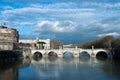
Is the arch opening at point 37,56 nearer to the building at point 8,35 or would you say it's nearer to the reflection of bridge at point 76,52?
the reflection of bridge at point 76,52

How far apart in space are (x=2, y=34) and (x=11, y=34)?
13.3 feet

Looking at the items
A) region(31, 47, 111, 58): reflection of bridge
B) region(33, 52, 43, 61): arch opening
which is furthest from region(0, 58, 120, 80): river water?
region(33, 52, 43, 61): arch opening

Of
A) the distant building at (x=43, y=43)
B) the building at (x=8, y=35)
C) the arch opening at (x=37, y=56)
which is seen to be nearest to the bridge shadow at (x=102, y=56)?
the arch opening at (x=37, y=56)

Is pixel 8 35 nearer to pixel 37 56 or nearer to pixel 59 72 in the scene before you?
pixel 37 56

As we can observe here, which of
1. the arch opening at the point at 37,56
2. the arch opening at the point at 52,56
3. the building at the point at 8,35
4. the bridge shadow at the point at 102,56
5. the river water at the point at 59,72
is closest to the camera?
the river water at the point at 59,72

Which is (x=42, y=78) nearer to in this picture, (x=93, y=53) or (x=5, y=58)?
(x=5, y=58)

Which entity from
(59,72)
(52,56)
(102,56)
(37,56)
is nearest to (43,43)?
(52,56)

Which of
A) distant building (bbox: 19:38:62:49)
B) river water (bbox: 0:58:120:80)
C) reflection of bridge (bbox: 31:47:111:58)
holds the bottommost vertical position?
river water (bbox: 0:58:120:80)

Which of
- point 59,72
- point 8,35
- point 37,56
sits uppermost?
point 8,35

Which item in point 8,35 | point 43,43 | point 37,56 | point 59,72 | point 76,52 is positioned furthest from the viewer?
point 43,43

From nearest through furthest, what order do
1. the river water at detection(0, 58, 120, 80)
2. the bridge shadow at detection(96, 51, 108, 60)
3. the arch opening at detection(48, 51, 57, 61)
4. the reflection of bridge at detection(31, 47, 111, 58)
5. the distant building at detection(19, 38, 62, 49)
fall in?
the river water at detection(0, 58, 120, 80)
the arch opening at detection(48, 51, 57, 61)
the bridge shadow at detection(96, 51, 108, 60)
the reflection of bridge at detection(31, 47, 111, 58)
the distant building at detection(19, 38, 62, 49)

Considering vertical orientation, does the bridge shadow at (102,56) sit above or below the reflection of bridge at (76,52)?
below

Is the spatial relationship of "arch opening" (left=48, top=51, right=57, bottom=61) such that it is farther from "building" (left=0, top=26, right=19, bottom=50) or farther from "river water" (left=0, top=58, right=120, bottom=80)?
"river water" (left=0, top=58, right=120, bottom=80)

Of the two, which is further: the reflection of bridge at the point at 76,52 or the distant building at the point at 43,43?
the distant building at the point at 43,43
